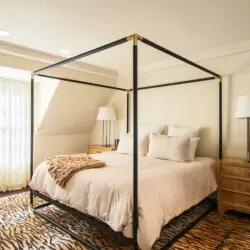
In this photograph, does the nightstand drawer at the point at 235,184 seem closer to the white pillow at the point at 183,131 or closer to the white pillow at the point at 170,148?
the white pillow at the point at 170,148

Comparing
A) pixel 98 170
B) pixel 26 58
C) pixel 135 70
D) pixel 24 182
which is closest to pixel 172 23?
pixel 135 70

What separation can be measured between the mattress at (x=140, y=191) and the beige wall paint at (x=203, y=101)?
0.70 m

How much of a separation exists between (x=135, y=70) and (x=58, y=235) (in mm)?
1814

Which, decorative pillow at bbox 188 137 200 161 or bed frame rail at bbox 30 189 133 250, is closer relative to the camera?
bed frame rail at bbox 30 189 133 250

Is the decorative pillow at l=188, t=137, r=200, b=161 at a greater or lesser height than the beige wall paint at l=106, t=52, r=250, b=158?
lesser

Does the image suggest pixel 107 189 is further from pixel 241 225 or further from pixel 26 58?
pixel 26 58

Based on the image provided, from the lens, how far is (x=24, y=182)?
414 cm

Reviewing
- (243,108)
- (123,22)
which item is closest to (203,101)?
(243,108)

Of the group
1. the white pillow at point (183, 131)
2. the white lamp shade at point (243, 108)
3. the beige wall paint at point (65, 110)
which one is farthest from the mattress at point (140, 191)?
the beige wall paint at point (65, 110)

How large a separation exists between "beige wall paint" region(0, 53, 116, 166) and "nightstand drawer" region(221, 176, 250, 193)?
108 inches

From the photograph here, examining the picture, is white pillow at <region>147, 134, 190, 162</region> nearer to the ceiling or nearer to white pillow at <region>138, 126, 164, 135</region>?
white pillow at <region>138, 126, 164, 135</region>

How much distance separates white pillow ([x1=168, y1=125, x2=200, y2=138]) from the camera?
3.43 meters

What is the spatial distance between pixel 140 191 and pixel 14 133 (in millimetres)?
2942

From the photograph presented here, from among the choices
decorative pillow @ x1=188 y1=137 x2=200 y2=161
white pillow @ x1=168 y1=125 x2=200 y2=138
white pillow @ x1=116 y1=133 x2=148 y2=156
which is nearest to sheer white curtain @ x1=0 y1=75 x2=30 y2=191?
white pillow @ x1=116 y1=133 x2=148 y2=156
